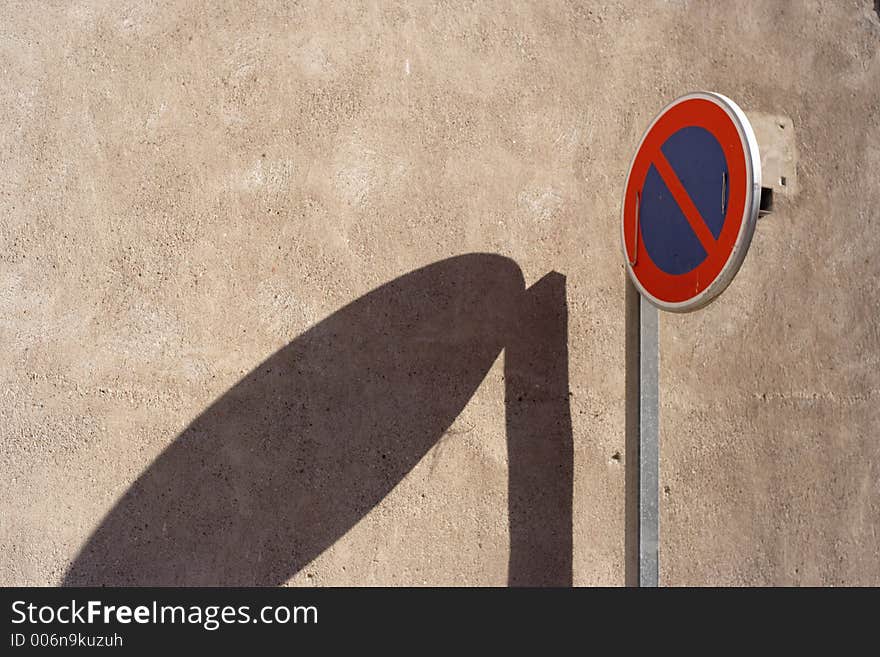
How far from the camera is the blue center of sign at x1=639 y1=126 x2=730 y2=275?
8.20 feet

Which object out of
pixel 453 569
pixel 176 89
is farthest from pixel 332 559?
pixel 176 89

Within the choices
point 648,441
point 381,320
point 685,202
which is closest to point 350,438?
point 381,320

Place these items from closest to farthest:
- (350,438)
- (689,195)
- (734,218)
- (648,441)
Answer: (734,218)
(689,195)
(648,441)
(350,438)

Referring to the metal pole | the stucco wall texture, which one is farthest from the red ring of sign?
the stucco wall texture

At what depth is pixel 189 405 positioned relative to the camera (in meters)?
3.54

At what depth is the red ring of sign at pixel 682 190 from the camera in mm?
2412

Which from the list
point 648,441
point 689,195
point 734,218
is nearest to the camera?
point 734,218

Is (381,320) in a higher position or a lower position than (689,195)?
higher

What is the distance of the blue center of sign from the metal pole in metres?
0.40

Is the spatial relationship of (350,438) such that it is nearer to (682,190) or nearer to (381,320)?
(381,320)

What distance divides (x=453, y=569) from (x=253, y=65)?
2.85 m

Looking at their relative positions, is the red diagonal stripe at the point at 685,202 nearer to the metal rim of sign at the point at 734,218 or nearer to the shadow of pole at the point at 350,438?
the metal rim of sign at the point at 734,218

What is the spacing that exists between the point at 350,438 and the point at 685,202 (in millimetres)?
1983

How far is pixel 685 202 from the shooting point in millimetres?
2623
